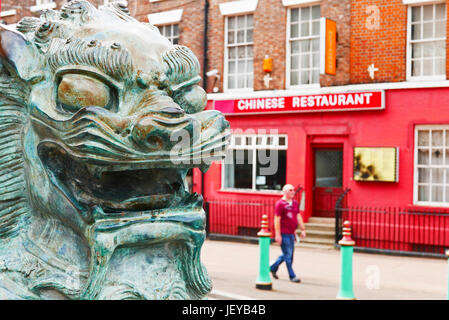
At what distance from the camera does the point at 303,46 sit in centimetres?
1548

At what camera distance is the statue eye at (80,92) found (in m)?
1.47

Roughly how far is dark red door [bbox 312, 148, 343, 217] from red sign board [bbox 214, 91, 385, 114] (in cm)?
132

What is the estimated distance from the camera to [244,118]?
16.4 m

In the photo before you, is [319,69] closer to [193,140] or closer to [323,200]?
[323,200]

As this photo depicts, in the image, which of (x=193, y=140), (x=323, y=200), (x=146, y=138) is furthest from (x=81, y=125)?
(x=323, y=200)

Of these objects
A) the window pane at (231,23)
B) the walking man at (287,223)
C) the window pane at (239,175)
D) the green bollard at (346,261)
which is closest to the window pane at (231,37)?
the window pane at (231,23)

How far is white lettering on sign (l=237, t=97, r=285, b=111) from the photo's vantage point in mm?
15602

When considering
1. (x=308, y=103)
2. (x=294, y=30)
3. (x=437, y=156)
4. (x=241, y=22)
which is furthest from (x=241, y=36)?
(x=437, y=156)

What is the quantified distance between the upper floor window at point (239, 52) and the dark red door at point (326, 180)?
2.89m

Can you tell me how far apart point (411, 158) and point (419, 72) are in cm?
210

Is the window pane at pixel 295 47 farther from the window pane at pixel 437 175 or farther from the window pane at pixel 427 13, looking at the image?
the window pane at pixel 437 175

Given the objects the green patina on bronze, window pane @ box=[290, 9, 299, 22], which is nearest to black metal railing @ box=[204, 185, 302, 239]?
window pane @ box=[290, 9, 299, 22]

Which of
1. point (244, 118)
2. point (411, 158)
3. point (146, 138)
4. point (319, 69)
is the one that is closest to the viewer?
point (146, 138)

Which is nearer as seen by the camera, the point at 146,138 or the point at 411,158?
the point at 146,138
